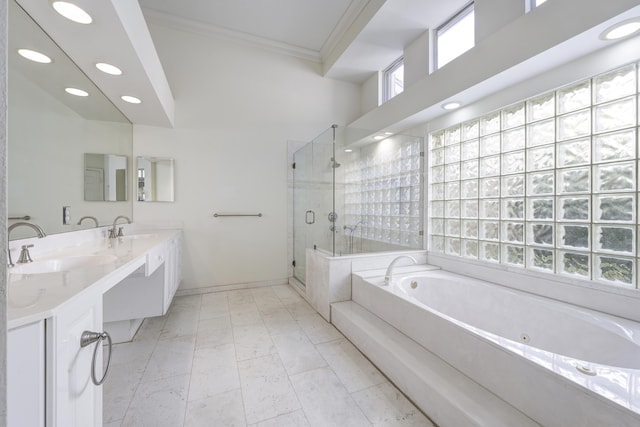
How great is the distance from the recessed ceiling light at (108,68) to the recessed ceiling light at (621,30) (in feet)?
9.62

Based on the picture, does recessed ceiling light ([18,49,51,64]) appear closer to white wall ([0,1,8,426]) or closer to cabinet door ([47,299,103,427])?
cabinet door ([47,299,103,427])

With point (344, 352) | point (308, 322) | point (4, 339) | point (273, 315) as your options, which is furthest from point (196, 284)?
point (4, 339)

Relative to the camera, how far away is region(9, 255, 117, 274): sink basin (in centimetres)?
115

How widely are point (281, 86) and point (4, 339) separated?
3609 millimetres

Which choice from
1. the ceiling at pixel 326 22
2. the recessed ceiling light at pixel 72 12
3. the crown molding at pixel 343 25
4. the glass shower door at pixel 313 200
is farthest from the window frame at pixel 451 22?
the recessed ceiling light at pixel 72 12

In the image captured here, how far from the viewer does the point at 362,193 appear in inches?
121

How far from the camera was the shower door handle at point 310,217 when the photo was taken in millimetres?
3055

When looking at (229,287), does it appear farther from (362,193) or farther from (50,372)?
(50,372)

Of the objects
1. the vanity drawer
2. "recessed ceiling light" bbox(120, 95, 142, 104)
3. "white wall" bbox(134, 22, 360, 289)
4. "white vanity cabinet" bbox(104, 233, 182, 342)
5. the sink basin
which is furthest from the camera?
"white wall" bbox(134, 22, 360, 289)

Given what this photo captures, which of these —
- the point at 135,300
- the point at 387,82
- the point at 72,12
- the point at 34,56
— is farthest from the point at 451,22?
the point at 135,300

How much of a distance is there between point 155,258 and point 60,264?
0.49 meters

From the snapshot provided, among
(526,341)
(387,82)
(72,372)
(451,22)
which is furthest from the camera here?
(387,82)

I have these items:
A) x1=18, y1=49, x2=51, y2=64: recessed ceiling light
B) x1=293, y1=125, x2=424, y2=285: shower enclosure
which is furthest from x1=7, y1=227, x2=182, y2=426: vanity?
x1=293, y1=125, x2=424, y2=285: shower enclosure

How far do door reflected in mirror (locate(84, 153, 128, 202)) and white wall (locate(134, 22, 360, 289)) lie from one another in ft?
1.10
